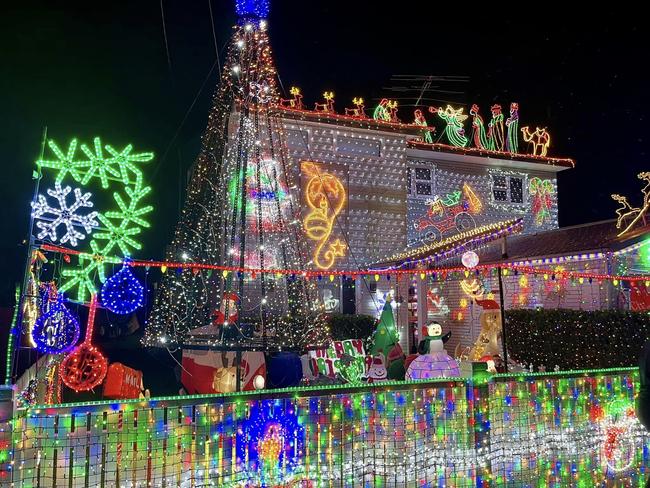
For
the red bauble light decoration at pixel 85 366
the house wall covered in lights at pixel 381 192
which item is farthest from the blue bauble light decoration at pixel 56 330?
the house wall covered in lights at pixel 381 192

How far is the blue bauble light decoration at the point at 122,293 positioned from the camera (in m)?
7.39

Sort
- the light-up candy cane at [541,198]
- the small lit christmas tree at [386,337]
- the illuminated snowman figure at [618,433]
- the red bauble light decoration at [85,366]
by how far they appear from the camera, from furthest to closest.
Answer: the light-up candy cane at [541,198], the small lit christmas tree at [386,337], the red bauble light decoration at [85,366], the illuminated snowman figure at [618,433]

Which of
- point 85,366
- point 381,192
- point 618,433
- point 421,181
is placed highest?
point 421,181

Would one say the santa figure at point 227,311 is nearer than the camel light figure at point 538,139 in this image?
Yes

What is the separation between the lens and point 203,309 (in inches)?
460

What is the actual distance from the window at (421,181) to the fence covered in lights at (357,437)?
44.4ft

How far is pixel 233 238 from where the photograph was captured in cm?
1193

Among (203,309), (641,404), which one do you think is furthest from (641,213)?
(641,404)

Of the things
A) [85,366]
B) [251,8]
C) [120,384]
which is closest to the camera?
[85,366]

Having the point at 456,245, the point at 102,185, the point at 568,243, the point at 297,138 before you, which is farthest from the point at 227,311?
the point at 568,243

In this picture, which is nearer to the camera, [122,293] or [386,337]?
[122,293]

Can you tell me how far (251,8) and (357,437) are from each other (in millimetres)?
9503

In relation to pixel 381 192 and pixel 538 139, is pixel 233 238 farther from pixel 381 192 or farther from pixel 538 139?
pixel 538 139

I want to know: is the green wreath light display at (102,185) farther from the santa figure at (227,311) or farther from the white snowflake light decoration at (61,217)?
the santa figure at (227,311)
